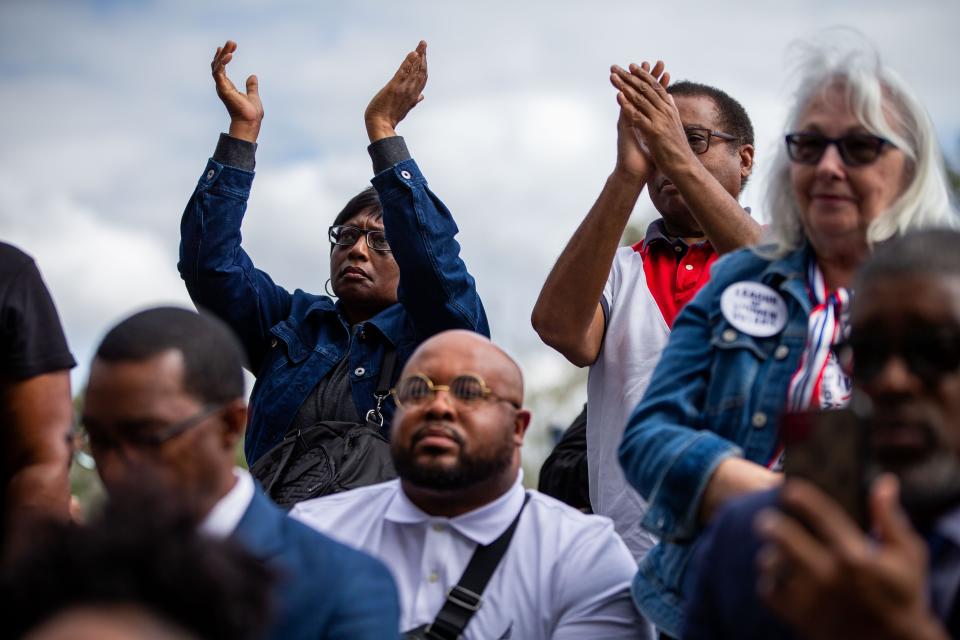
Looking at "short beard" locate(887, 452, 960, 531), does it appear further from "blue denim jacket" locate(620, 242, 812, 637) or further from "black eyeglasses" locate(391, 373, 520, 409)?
"black eyeglasses" locate(391, 373, 520, 409)

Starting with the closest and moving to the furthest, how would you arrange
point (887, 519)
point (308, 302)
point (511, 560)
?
point (887, 519) < point (511, 560) < point (308, 302)

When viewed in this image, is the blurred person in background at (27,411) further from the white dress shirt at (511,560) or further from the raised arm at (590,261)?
the raised arm at (590,261)

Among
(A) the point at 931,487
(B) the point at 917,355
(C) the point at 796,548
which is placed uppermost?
(B) the point at 917,355

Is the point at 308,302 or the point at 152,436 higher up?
the point at 308,302

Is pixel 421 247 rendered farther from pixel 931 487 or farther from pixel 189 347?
pixel 931 487

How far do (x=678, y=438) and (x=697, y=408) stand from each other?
0.76ft

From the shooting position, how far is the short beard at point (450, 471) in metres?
4.25

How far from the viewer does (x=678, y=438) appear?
325cm

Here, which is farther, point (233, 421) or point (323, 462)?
point (323, 462)

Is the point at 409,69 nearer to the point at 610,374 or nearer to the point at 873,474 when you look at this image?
the point at 610,374

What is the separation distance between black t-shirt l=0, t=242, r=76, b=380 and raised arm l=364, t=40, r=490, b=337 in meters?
1.41

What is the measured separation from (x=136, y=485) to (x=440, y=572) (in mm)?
1882

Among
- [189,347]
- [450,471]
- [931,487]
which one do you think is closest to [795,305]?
[931,487]

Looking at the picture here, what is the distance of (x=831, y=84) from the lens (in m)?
3.52
